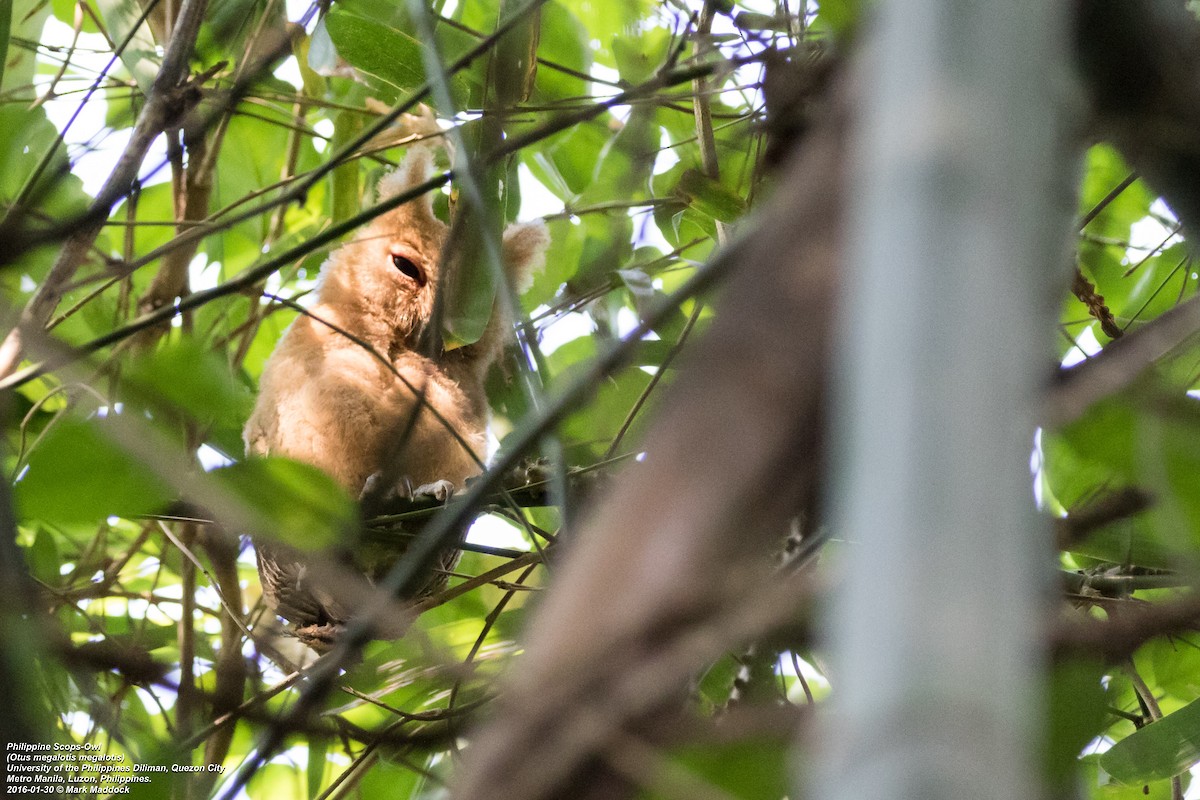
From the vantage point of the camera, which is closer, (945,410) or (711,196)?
(945,410)

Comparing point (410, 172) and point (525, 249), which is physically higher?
point (410, 172)

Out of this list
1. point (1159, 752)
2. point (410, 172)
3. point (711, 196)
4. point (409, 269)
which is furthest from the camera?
point (409, 269)

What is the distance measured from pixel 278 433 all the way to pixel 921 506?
1.83 metres

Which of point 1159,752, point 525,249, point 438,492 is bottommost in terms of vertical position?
point 1159,752

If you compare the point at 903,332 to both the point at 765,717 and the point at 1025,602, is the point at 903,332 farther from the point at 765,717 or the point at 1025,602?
the point at 765,717

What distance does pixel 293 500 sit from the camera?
0.68 m

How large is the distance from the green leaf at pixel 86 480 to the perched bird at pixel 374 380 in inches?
40.9

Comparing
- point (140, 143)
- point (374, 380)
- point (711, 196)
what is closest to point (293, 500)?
point (140, 143)

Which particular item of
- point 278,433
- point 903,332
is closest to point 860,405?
point 903,332

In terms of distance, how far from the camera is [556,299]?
206 centimetres

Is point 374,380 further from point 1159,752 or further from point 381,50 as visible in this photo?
point 1159,752

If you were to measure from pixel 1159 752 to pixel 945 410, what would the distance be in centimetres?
109

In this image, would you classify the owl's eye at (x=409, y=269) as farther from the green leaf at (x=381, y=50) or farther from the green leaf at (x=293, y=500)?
the green leaf at (x=293, y=500)

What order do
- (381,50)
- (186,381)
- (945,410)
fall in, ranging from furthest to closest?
1. (381,50)
2. (186,381)
3. (945,410)
